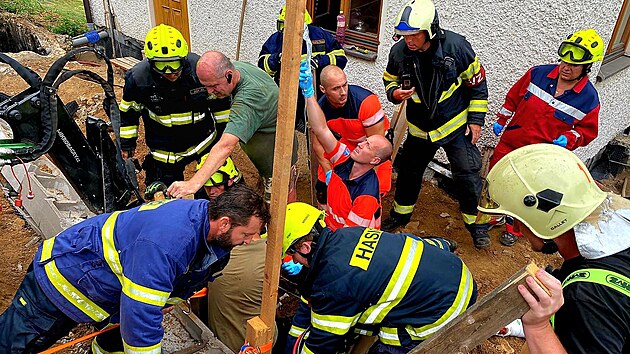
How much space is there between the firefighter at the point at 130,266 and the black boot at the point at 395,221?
263 cm

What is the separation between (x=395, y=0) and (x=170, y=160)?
2938 millimetres

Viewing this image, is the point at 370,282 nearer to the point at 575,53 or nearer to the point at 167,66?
the point at 167,66

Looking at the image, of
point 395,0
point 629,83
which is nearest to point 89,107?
point 395,0

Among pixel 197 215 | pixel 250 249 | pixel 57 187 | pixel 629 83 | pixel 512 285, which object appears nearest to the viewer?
pixel 512 285

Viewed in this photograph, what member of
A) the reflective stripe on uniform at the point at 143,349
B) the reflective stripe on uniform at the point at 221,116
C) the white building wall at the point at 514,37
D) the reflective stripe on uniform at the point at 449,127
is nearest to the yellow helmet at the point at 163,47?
the reflective stripe on uniform at the point at 221,116

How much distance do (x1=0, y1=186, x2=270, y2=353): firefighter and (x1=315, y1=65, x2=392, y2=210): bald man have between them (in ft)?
5.80

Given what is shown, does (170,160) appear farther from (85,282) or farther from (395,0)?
(395,0)

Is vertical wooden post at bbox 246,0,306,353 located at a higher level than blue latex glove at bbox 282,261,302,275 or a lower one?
higher

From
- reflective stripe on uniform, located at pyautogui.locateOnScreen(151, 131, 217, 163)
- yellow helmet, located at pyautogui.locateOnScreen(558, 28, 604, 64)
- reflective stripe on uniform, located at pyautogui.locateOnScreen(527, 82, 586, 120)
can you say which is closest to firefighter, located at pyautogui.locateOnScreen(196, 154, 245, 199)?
reflective stripe on uniform, located at pyautogui.locateOnScreen(151, 131, 217, 163)

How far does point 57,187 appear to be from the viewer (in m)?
4.96

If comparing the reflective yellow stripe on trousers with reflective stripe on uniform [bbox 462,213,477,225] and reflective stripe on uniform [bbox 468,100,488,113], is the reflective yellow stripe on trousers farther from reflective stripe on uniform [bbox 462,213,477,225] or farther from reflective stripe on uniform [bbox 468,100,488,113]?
reflective stripe on uniform [bbox 462,213,477,225]

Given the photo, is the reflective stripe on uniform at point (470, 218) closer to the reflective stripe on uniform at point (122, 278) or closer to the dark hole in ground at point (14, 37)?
the reflective stripe on uniform at point (122, 278)

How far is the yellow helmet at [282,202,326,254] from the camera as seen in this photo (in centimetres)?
244

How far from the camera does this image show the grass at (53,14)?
12.8 metres
